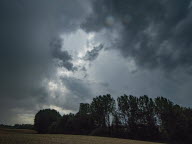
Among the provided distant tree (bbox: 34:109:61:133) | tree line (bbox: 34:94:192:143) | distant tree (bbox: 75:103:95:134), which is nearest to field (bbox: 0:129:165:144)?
tree line (bbox: 34:94:192:143)

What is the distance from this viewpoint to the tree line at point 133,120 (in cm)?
6481

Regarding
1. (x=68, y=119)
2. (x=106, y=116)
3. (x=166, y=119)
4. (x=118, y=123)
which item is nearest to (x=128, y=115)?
(x=118, y=123)

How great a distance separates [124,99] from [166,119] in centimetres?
2391

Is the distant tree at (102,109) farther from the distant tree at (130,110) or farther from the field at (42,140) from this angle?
the field at (42,140)

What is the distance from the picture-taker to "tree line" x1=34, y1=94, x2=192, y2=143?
64.8 m

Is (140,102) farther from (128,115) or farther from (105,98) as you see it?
(105,98)

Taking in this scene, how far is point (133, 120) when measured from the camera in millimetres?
77312

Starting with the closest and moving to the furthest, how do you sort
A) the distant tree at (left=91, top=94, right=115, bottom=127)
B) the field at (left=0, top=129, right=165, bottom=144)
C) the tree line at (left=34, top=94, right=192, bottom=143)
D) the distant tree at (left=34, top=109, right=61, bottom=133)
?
the field at (left=0, top=129, right=165, bottom=144), the tree line at (left=34, top=94, right=192, bottom=143), the distant tree at (left=91, top=94, right=115, bottom=127), the distant tree at (left=34, top=109, right=61, bottom=133)

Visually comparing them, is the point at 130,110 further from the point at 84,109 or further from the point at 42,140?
the point at 42,140

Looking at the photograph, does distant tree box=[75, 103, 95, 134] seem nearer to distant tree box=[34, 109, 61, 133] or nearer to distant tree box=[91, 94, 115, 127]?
distant tree box=[91, 94, 115, 127]

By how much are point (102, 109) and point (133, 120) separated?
19.6 meters

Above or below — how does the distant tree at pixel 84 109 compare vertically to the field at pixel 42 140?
above

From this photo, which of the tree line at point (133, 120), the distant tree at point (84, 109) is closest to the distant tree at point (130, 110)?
the tree line at point (133, 120)

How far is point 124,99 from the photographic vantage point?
281 ft
